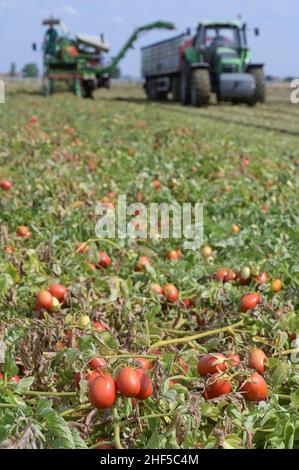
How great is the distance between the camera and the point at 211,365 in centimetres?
191

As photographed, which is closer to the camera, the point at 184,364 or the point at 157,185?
the point at 184,364

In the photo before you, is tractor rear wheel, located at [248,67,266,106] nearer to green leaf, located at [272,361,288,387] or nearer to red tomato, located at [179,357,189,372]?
red tomato, located at [179,357,189,372]

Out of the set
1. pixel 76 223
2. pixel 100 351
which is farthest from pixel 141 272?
pixel 100 351

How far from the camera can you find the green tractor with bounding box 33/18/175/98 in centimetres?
2316

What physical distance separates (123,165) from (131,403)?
16.8 feet

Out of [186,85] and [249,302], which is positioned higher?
[186,85]

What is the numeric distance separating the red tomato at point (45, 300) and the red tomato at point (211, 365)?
2.99 feet

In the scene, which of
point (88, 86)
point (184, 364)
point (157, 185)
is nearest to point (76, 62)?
point (88, 86)

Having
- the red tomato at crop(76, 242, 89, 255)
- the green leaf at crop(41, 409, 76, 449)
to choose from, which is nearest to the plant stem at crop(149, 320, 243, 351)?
the green leaf at crop(41, 409, 76, 449)

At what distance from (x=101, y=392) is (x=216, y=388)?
361 mm

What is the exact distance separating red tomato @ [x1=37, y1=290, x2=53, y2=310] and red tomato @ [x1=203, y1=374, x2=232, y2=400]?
0.98 m

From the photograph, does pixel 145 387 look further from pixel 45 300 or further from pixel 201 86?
pixel 201 86

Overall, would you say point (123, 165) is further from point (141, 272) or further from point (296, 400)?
point (296, 400)
